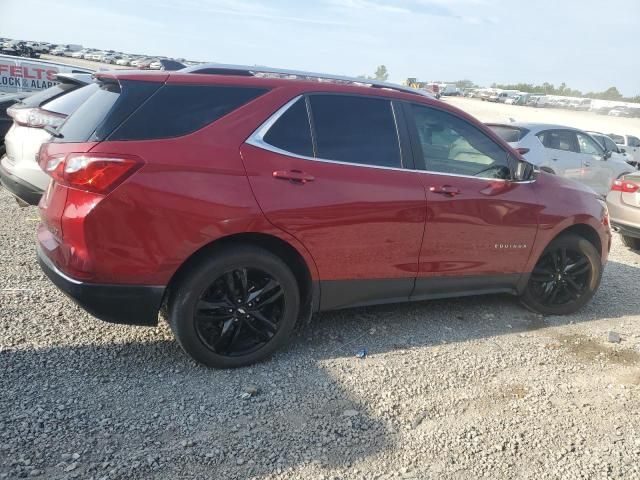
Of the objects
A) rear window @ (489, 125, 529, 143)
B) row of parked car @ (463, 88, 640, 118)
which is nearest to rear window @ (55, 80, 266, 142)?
rear window @ (489, 125, 529, 143)

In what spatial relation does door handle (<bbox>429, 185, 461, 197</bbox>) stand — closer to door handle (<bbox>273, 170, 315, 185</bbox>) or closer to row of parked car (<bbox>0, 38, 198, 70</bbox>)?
door handle (<bbox>273, 170, 315, 185</bbox>)

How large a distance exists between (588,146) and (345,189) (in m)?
9.53

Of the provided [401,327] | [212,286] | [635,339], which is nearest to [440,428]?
[401,327]

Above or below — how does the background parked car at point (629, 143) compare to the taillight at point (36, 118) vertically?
above

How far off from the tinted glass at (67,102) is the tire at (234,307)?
292cm

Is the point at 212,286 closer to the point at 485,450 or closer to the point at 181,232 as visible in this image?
the point at 181,232

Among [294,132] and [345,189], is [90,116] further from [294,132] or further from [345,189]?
[345,189]

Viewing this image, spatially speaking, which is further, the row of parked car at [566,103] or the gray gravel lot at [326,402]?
the row of parked car at [566,103]

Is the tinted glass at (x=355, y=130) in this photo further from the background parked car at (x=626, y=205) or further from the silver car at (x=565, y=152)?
the silver car at (x=565, y=152)

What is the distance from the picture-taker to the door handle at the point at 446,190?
3840 mm

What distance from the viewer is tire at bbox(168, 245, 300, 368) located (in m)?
3.16

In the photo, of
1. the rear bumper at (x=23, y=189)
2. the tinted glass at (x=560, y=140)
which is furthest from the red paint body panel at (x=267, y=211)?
the tinted glass at (x=560, y=140)

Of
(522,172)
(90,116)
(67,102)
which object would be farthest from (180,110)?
(67,102)

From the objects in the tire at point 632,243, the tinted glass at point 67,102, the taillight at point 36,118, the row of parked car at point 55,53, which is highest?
the row of parked car at point 55,53
